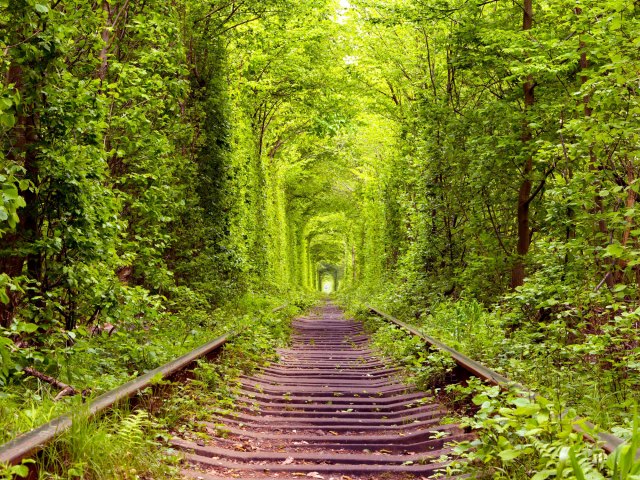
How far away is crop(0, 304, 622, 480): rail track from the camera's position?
15.0 feet

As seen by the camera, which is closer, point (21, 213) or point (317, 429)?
point (21, 213)

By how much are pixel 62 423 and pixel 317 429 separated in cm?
321

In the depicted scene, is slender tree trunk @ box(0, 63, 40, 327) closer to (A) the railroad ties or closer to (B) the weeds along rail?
(B) the weeds along rail

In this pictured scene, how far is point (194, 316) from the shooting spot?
10.9 metres

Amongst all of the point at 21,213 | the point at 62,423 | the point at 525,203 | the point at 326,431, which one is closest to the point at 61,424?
the point at 62,423

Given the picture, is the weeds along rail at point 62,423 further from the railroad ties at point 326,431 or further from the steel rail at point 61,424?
the railroad ties at point 326,431

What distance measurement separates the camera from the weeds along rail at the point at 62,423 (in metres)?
2.93

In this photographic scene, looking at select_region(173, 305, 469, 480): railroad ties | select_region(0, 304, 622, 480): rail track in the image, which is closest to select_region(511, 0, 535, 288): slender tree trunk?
select_region(0, 304, 622, 480): rail track

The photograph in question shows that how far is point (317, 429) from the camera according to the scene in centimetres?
617

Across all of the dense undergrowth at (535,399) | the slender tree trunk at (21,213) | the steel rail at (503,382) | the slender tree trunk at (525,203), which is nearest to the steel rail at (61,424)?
the slender tree trunk at (21,213)

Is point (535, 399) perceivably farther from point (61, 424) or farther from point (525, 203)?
point (525, 203)

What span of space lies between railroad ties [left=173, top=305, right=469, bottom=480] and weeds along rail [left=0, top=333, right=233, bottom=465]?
0.60 metres

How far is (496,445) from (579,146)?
3.90 m

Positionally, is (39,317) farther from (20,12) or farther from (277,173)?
(277,173)
